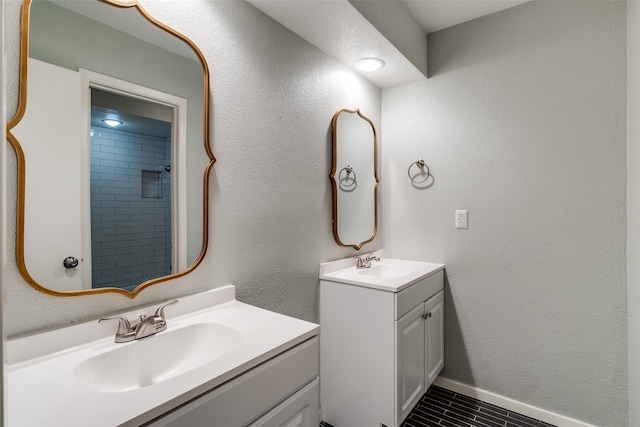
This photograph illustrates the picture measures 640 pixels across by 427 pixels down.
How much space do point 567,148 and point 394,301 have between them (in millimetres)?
1294

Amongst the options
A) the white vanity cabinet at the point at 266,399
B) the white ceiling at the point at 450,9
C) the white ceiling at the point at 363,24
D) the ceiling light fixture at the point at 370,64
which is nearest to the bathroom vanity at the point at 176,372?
the white vanity cabinet at the point at 266,399

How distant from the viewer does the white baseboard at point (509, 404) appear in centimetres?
184

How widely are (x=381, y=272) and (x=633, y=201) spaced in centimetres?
132

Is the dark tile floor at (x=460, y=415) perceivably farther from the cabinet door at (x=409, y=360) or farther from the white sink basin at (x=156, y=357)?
the white sink basin at (x=156, y=357)

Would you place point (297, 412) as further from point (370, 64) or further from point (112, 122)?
point (370, 64)

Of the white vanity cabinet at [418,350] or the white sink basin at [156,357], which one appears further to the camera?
the white vanity cabinet at [418,350]

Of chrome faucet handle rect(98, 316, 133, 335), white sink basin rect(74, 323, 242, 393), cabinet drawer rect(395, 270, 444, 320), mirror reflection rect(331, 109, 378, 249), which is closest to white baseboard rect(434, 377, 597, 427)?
cabinet drawer rect(395, 270, 444, 320)

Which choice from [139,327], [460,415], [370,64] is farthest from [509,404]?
[370,64]

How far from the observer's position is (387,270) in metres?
2.20

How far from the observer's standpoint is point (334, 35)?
1.72m

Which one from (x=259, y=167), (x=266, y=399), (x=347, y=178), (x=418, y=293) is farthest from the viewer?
(x=347, y=178)

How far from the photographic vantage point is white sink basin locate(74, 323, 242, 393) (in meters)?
0.91

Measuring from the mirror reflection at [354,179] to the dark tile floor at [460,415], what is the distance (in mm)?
1046

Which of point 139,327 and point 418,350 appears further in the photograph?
point 418,350
